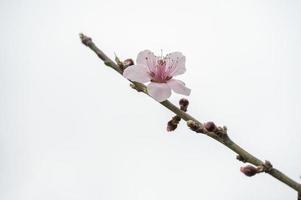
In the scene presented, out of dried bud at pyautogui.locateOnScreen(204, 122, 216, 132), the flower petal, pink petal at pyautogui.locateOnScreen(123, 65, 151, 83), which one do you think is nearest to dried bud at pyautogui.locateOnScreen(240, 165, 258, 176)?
dried bud at pyautogui.locateOnScreen(204, 122, 216, 132)

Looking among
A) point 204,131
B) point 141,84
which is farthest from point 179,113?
point 141,84

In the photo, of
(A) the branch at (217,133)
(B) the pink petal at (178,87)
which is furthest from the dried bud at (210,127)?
(B) the pink petal at (178,87)

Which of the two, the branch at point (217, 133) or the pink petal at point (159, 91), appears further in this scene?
the pink petal at point (159, 91)

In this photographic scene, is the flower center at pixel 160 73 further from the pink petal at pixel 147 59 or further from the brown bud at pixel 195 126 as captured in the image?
the brown bud at pixel 195 126

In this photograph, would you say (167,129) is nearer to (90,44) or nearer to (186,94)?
(186,94)

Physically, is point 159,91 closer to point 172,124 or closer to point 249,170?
point 172,124

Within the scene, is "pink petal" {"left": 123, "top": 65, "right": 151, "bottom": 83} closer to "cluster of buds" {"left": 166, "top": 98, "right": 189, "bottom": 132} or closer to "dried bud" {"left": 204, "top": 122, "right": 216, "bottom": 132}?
"cluster of buds" {"left": 166, "top": 98, "right": 189, "bottom": 132}

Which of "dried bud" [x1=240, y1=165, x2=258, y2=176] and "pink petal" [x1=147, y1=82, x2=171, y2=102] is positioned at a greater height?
"pink petal" [x1=147, y1=82, x2=171, y2=102]
